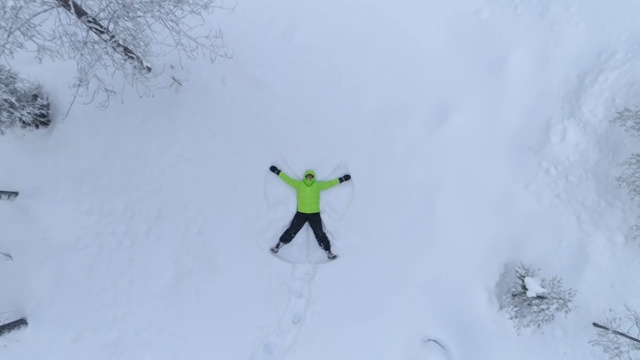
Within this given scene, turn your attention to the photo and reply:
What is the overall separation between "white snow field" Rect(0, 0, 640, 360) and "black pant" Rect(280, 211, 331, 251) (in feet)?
1.10

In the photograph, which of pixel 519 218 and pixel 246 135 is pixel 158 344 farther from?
pixel 519 218

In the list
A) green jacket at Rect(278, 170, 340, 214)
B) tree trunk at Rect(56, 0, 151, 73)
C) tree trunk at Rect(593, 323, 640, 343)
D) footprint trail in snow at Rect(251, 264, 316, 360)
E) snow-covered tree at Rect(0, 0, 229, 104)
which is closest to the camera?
snow-covered tree at Rect(0, 0, 229, 104)

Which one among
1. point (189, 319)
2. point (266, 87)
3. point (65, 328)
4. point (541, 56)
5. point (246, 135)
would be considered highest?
point (541, 56)

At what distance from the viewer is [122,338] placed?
29.2 ft

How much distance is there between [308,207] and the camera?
980 cm

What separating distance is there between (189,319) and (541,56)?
9.30 m

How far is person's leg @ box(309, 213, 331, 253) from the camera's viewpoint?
9.75 metres

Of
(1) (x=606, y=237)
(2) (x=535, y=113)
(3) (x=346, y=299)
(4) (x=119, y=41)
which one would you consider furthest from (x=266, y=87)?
(1) (x=606, y=237)

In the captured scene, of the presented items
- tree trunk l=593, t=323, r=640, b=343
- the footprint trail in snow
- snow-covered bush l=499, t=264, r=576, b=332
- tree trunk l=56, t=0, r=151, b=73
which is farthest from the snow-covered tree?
tree trunk l=593, t=323, r=640, b=343

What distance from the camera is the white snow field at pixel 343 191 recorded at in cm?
883

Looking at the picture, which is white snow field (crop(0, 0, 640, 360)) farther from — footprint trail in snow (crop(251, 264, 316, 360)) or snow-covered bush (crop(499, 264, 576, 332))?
snow-covered bush (crop(499, 264, 576, 332))

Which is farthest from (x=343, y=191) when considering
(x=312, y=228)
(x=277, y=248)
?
(x=277, y=248)

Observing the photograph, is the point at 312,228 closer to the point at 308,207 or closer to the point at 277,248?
the point at 308,207

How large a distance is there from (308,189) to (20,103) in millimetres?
6137
